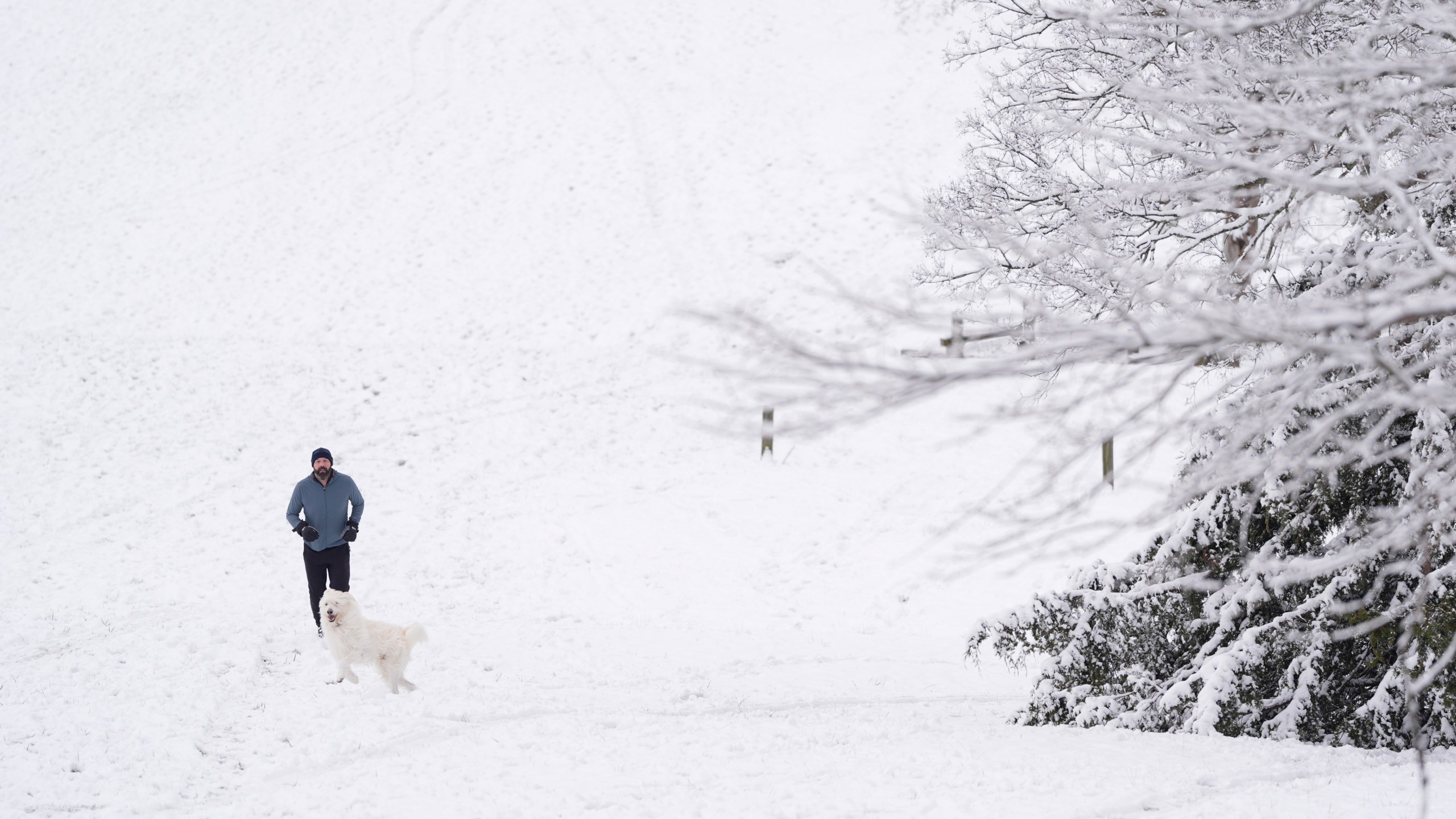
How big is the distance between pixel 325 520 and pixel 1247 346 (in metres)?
7.60

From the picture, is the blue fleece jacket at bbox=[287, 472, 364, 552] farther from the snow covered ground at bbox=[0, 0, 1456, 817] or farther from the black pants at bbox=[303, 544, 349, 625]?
the snow covered ground at bbox=[0, 0, 1456, 817]

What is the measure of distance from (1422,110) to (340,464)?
14.8 metres

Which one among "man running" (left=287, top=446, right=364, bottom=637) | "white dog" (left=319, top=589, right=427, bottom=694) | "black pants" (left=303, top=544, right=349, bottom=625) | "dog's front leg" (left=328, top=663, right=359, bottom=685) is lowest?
"dog's front leg" (left=328, top=663, right=359, bottom=685)

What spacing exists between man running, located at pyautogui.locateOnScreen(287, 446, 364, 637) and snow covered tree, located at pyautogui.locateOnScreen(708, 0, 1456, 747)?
208 inches

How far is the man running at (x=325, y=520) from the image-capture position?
866 cm

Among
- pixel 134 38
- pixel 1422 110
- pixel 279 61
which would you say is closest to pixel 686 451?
pixel 1422 110

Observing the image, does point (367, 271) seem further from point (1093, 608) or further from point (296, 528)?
point (1093, 608)

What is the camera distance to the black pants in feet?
29.0

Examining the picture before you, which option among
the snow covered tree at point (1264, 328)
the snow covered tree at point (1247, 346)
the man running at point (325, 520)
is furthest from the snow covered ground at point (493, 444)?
the man running at point (325, 520)

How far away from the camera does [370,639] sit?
7.58 metres

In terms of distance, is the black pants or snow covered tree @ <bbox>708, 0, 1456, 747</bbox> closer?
snow covered tree @ <bbox>708, 0, 1456, 747</bbox>

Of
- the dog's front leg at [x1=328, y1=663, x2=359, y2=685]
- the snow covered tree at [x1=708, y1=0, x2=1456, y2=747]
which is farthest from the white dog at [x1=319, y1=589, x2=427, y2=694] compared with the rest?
the snow covered tree at [x1=708, y1=0, x2=1456, y2=747]

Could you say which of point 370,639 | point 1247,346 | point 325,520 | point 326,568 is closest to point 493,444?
point 326,568

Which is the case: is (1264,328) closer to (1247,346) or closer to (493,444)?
(1247,346)
